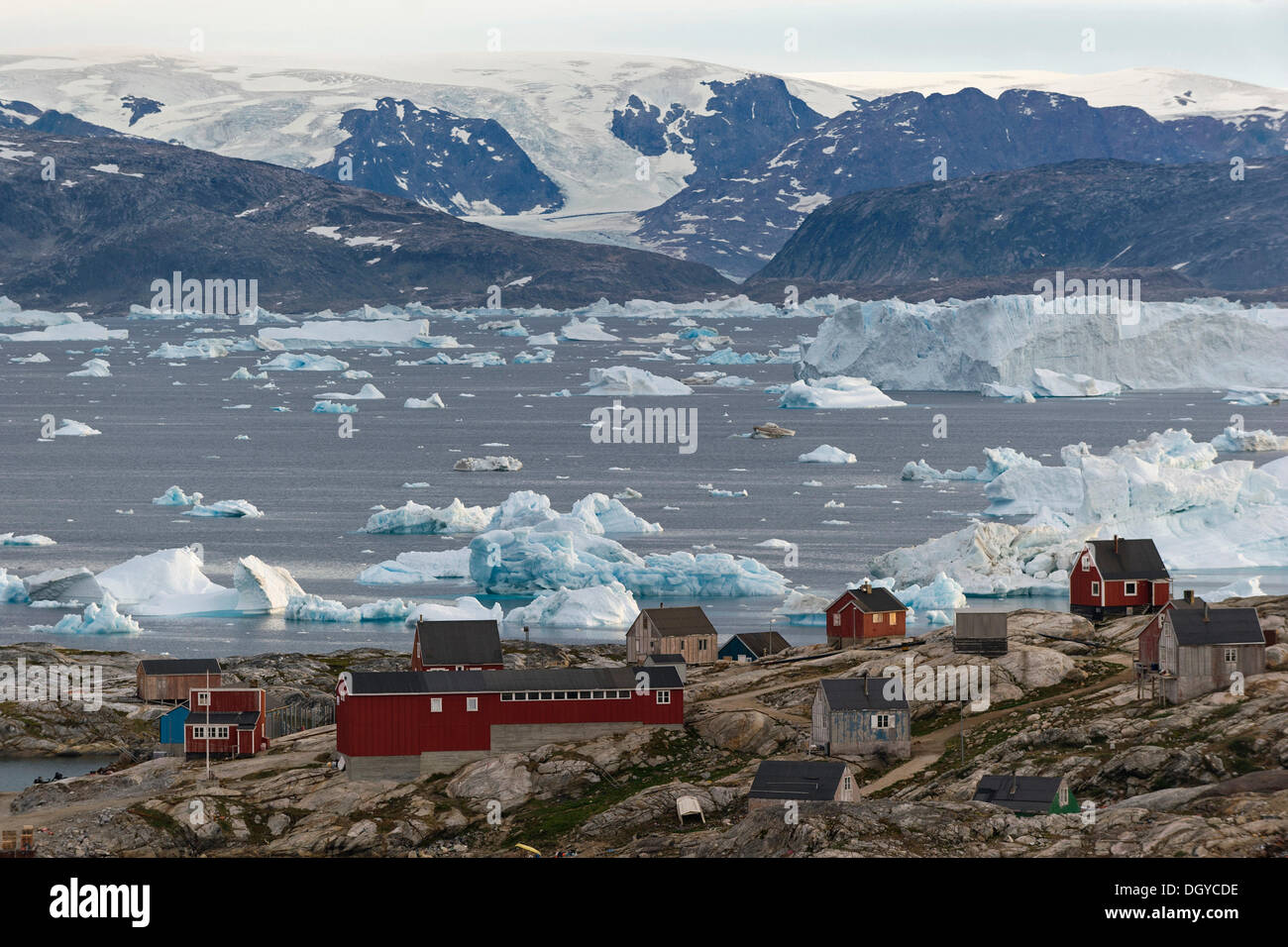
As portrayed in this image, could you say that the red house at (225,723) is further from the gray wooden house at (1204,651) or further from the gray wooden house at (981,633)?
A: the gray wooden house at (1204,651)

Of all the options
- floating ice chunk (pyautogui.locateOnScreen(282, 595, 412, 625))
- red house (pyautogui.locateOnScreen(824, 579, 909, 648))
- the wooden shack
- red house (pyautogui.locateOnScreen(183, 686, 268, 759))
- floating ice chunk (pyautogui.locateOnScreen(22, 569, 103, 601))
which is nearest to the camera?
red house (pyautogui.locateOnScreen(183, 686, 268, 759))

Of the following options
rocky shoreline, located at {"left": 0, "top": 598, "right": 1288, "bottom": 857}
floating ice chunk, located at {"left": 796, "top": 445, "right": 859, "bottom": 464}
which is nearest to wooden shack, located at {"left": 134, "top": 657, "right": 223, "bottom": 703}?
rocky shoreline, located at {"left": 0, "top": 598, "right": 1288, "bottom": 857}

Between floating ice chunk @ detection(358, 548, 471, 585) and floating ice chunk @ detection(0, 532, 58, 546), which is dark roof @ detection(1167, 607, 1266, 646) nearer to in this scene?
floating ice chunk @ detection(358, 548, 471, 585)

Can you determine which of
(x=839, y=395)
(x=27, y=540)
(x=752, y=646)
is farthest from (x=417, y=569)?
(x=839, y=395)

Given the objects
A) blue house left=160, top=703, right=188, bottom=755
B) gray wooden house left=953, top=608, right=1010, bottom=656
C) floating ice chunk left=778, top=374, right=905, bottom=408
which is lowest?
blue house left=160, top=703, right=188, bottom=755

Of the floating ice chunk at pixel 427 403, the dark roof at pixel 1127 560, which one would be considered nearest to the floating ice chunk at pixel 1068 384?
the floating ice chunk at pixel 427 403
